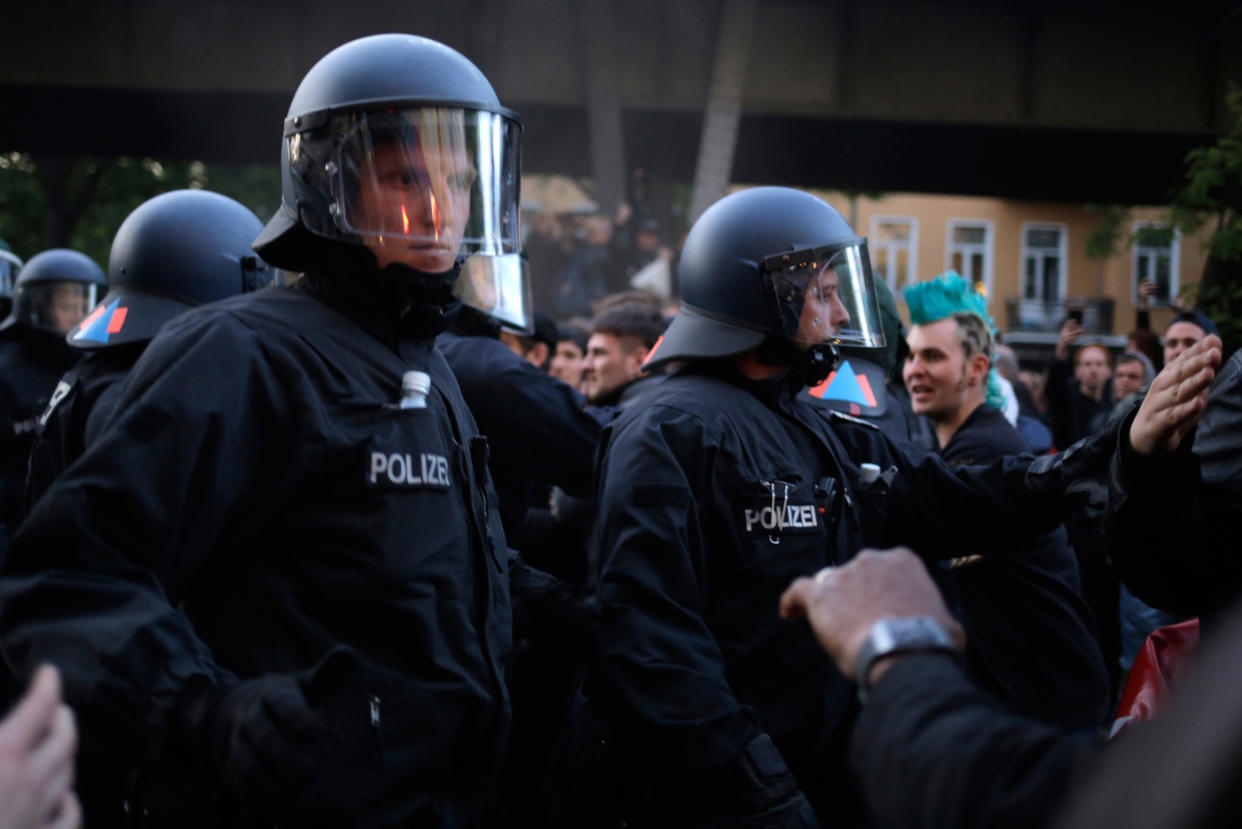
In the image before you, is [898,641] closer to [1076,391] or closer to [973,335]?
[973,335]

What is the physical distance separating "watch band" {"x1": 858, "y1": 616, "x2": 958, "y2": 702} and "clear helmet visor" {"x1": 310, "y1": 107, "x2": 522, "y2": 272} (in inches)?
43.4

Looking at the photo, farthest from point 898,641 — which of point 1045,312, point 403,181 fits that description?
point 1045,312

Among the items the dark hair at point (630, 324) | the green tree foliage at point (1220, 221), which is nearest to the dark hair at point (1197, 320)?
the green tree foliage at point (1220, 221)

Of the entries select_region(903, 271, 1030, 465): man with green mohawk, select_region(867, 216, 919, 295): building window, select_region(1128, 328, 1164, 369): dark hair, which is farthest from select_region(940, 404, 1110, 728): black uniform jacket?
select_region(867, 216, 919, 295): building window

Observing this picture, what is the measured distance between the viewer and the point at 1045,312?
3441 centimetres

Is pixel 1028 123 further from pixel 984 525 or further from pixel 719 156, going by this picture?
pixel 984 525

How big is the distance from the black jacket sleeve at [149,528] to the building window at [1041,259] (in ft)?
117

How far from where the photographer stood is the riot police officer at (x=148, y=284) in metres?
3.07

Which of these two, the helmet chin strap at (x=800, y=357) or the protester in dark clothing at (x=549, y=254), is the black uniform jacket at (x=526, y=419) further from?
the protester in dark clothing at (x=549, y=254)

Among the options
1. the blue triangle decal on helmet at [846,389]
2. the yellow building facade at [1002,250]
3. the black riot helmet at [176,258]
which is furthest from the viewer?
the yellow building facade at [1002,250]

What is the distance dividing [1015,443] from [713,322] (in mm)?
1701

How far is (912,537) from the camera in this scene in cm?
300

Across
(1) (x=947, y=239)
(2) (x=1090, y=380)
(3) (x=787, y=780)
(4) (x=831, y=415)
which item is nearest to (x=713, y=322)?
(4) (x=831, y=415)

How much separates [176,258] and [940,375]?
2601 mm
